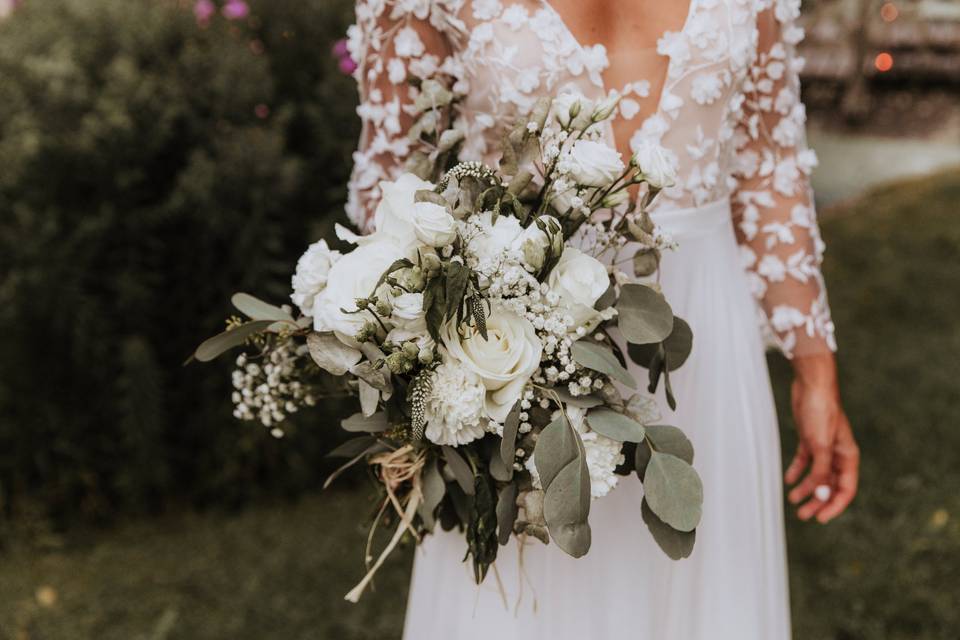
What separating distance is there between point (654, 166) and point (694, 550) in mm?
793

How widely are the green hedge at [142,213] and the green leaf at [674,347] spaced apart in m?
2.34

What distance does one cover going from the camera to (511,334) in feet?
4.25

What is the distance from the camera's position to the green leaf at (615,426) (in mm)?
1308

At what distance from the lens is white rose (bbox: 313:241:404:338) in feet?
4.14

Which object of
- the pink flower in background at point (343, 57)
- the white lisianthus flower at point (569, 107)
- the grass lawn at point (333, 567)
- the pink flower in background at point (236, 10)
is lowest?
the grass lawn at point (333, 567)

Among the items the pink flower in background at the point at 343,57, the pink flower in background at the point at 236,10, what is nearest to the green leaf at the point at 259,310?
the pink flower in background at the point at 343,57

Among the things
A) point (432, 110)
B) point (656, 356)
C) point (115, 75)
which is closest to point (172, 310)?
point (115, 75)

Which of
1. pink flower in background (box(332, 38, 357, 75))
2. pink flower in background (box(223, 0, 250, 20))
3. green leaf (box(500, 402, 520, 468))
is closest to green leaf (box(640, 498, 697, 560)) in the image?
green leaf (box(500, 402, 520, 468))

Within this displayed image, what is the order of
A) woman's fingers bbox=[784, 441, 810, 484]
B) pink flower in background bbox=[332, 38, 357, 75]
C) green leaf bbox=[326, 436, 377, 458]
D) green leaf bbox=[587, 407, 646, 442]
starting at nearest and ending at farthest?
green leaf bbox=[587, 407, 646, 442]
green leaf bbox=[326, 436, 377, 458]
woman's fingers bbox=[784, 441, 810, 484]
pink flower in background bbox=[332, 38, 357, 75]

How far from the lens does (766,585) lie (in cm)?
180

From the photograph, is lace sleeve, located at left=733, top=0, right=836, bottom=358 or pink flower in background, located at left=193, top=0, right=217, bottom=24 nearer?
lace sleeve, located at left=733, top=0, right=836, bottom=358

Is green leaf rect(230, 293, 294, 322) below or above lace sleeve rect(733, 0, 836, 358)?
below

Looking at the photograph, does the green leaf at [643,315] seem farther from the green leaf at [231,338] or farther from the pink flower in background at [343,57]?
the pink flower in background at [343,57]

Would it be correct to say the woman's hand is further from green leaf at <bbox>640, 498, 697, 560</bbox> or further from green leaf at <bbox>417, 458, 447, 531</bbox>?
green leaf at <bbox>417, 458, 447, 531</bbox>
